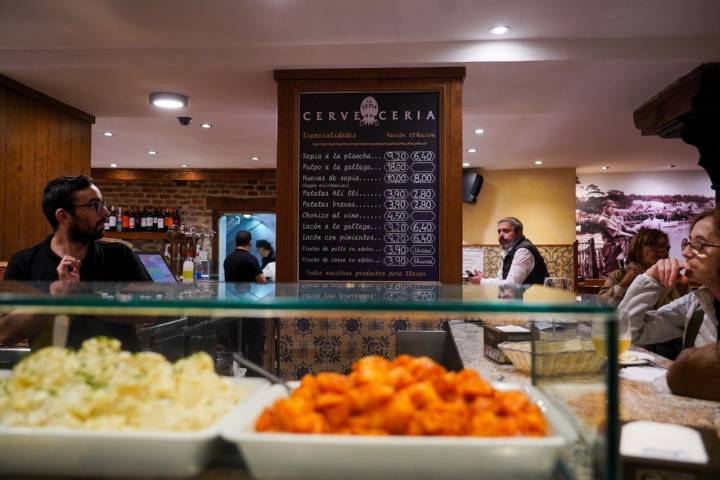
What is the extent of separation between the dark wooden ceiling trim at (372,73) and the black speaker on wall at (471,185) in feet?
16.3

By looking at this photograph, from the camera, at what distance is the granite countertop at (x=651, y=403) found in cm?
142

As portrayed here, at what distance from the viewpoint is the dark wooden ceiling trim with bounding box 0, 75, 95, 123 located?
3669 mm

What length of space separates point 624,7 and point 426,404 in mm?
2884

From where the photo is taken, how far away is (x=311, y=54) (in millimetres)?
3441

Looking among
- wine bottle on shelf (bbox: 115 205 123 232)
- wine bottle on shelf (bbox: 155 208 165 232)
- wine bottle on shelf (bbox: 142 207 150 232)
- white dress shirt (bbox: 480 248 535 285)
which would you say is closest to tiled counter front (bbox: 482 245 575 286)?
white dress shirt (bbox: 480 248 535 285)

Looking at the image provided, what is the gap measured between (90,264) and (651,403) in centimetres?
223

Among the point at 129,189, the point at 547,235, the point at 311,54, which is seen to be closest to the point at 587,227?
the point at 547,235

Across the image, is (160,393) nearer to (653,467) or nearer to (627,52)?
(653,467)

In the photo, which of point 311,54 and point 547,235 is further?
point 547,235

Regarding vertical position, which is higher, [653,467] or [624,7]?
[624,7]

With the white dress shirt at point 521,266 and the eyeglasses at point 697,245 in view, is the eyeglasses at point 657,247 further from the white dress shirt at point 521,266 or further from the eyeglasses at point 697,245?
the eyeglasses at point 697,245

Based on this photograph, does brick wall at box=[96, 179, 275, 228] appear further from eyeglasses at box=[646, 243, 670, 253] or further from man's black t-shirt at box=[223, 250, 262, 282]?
eyeglasses at box=[646, 243, 670, 253]

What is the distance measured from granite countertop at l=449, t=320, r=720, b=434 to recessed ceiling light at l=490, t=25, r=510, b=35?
203 centimetres

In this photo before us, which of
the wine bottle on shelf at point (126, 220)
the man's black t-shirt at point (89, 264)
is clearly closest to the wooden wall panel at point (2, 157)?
the man's black t-shirt at point (89, 264)
